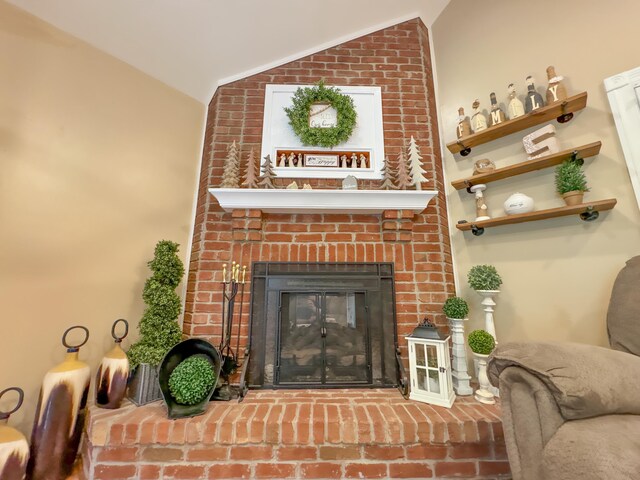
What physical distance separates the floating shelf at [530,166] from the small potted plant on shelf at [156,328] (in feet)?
6.22

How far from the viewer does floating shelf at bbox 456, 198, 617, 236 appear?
4.41 ft

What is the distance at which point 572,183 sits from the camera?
1397mm

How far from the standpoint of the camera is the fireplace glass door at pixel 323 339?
1.60 metres

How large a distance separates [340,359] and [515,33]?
245cm

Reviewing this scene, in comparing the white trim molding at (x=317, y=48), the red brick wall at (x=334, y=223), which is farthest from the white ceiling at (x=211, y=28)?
the red brick wall at (x=334, y=223)

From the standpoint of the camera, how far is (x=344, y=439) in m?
1.14

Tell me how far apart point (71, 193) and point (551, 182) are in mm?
2725

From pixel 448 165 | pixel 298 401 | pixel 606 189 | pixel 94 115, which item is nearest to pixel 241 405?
pixel 298 401

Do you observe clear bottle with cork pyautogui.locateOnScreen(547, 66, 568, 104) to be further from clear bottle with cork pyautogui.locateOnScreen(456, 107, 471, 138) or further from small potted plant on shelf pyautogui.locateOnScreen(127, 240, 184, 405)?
small potted plant on shelf pyautogui.locateOnScreen(127, 240, 184, 405)

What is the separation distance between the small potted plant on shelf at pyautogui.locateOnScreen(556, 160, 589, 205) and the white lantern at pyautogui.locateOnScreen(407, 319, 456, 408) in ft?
3.26

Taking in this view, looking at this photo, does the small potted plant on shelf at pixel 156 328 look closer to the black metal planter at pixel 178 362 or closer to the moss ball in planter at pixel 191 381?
the black metal planter at pixel 178 362

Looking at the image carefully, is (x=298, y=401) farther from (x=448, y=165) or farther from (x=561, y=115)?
(x=561, y=115)

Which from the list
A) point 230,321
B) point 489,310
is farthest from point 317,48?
point 489,310

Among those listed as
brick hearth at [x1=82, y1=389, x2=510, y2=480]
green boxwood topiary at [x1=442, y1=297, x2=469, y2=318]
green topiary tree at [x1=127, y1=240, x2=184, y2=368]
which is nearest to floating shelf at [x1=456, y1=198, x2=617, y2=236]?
green boxwood topiary at [x1=442, y1=297, x2=469, y2=318]
